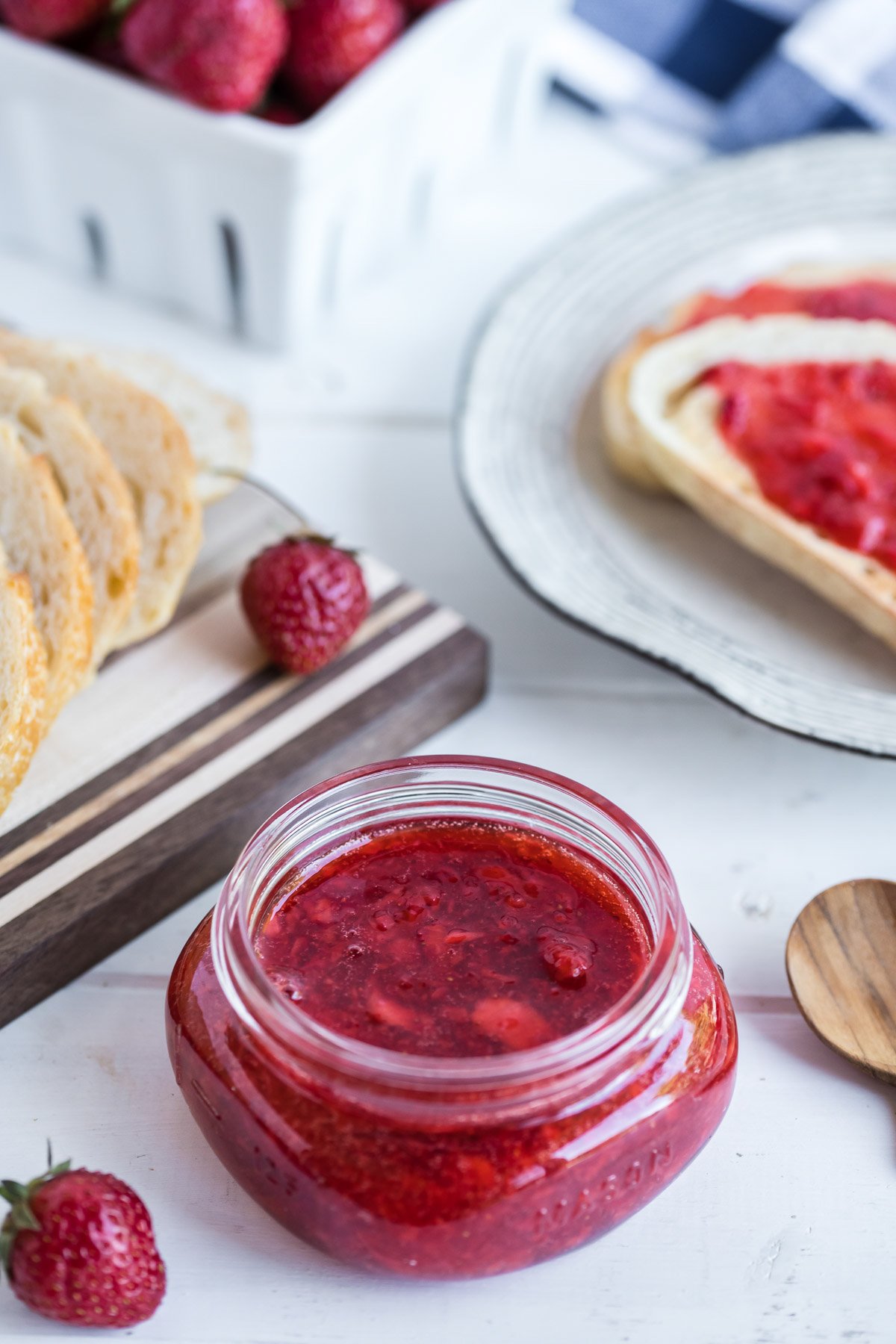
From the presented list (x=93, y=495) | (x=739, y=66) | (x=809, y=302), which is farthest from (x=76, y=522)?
(x=739, y=66)

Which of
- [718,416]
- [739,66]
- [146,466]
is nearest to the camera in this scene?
[146,466]

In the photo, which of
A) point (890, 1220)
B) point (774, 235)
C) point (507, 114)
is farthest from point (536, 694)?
point (507, 114)

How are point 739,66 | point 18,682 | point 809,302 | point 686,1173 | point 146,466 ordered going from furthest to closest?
point 739,66 → point 809,302 → point 146,466 → point 18,682 → point 686,1173

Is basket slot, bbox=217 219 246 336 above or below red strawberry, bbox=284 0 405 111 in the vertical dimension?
below

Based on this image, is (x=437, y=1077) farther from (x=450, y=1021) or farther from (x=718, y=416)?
(x=718, y=416)

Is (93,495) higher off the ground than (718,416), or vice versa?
(718,416)

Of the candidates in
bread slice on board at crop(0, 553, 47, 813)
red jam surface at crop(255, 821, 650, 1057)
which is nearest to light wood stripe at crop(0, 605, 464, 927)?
bread slice on board at crop(0, 553, 47, 813)

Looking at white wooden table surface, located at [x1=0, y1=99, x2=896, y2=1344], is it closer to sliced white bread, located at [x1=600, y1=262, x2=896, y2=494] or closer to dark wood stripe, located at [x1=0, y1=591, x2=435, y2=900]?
dark wood stripe, located at [x1=0, y1=591, x2=435, y2=900]
